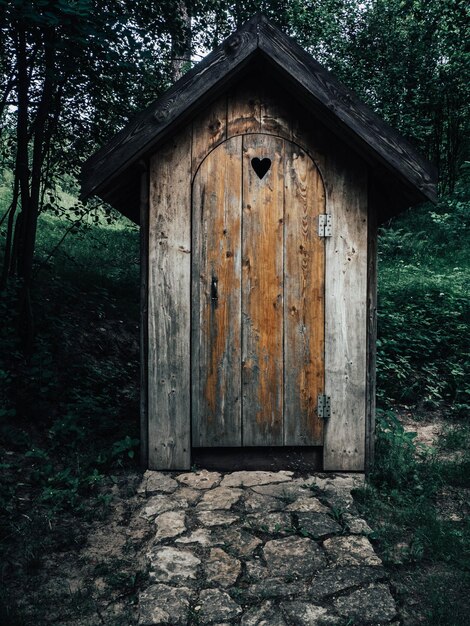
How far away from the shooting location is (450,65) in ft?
49.8

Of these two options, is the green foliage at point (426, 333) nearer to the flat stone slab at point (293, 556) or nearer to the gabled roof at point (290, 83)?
the gabled roof at point (290, 83)

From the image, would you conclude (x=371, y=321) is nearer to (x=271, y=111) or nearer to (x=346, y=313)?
(x=346, y=313)

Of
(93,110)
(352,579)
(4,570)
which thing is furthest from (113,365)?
(352,579)

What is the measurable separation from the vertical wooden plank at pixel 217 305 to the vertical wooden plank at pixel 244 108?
0.16 metres

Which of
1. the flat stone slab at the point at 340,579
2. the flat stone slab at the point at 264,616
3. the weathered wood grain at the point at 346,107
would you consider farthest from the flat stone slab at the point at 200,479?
the weathered wood grain at the point at 346,107

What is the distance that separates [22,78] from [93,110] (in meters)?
1.34

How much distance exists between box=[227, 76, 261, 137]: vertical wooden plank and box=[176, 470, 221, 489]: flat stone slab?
2687mm

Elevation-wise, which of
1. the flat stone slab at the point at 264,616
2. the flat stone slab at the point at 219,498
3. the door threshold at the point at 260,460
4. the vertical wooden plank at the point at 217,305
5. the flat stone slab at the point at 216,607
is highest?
the vertical wooden plank at the point at 217,305

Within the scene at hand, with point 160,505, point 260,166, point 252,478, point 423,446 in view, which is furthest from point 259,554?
point 260,166

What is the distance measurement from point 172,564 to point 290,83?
334cm

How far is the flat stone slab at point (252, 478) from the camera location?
13.9 ft

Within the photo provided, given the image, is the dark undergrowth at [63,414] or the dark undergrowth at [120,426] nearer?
the dark undergrowth at [120,426]

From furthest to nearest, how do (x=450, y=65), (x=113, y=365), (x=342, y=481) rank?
(x=450, y=65), (x=113, y=365), (x=342, y=481)

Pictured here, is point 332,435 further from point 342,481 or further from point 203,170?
point 203,170
